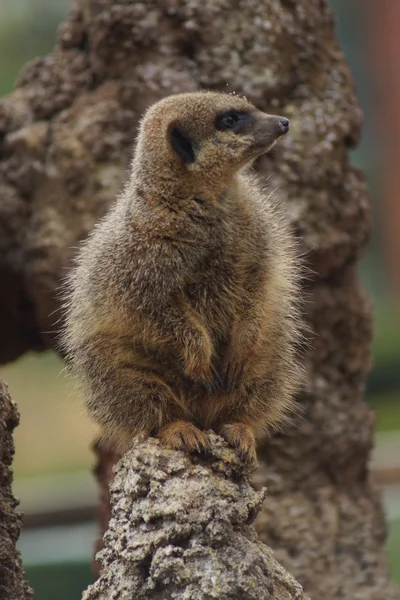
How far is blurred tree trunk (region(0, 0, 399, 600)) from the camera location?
4023 mm

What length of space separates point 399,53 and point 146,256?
14.1 feet

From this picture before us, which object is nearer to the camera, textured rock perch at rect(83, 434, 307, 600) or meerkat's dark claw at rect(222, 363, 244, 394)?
textured rock perch at rect(83, 434, 307, 600)

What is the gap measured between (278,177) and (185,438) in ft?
5.85

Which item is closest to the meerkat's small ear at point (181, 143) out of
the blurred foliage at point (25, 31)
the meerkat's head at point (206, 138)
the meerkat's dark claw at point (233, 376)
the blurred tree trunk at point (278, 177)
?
the meerkat's head at point (206, 138)

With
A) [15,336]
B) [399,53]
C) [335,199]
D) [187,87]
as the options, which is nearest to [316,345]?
[335,199]

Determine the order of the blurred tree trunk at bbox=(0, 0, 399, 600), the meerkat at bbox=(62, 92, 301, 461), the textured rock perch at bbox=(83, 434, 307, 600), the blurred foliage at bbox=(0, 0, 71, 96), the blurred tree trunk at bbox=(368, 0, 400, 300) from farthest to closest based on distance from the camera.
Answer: the blurred tree trunk at bbox=(368, 0, 400, 300), the blurred foliage at bbox=(0, 0, 71, 96), the blurred tree trunk at bbox=(0, 0, 399, 600), the meerkat at bbox=(62, 92, 301, 461), the textured rock perch at bbox=(83, 434, 307, 600)

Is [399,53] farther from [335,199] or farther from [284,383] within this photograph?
[284,383]

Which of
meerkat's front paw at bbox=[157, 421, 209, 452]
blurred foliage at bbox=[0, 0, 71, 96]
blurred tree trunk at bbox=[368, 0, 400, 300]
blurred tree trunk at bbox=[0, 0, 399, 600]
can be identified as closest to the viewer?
meerkat's front paw at bbox=[157, 421, 209, 452]

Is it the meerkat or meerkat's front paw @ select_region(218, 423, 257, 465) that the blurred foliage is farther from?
meerkat's front paw @ select_region(218, 423, 257, 465)

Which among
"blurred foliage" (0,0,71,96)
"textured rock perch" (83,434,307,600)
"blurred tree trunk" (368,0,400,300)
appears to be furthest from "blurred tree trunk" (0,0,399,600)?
"blurred tree trunk" (368,0,400,300)

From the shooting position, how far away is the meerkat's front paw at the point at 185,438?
246 centimetres

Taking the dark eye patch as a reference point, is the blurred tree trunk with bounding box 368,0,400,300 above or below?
above

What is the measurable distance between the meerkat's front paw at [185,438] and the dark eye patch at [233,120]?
817mm

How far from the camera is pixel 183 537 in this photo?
223 centimetres
